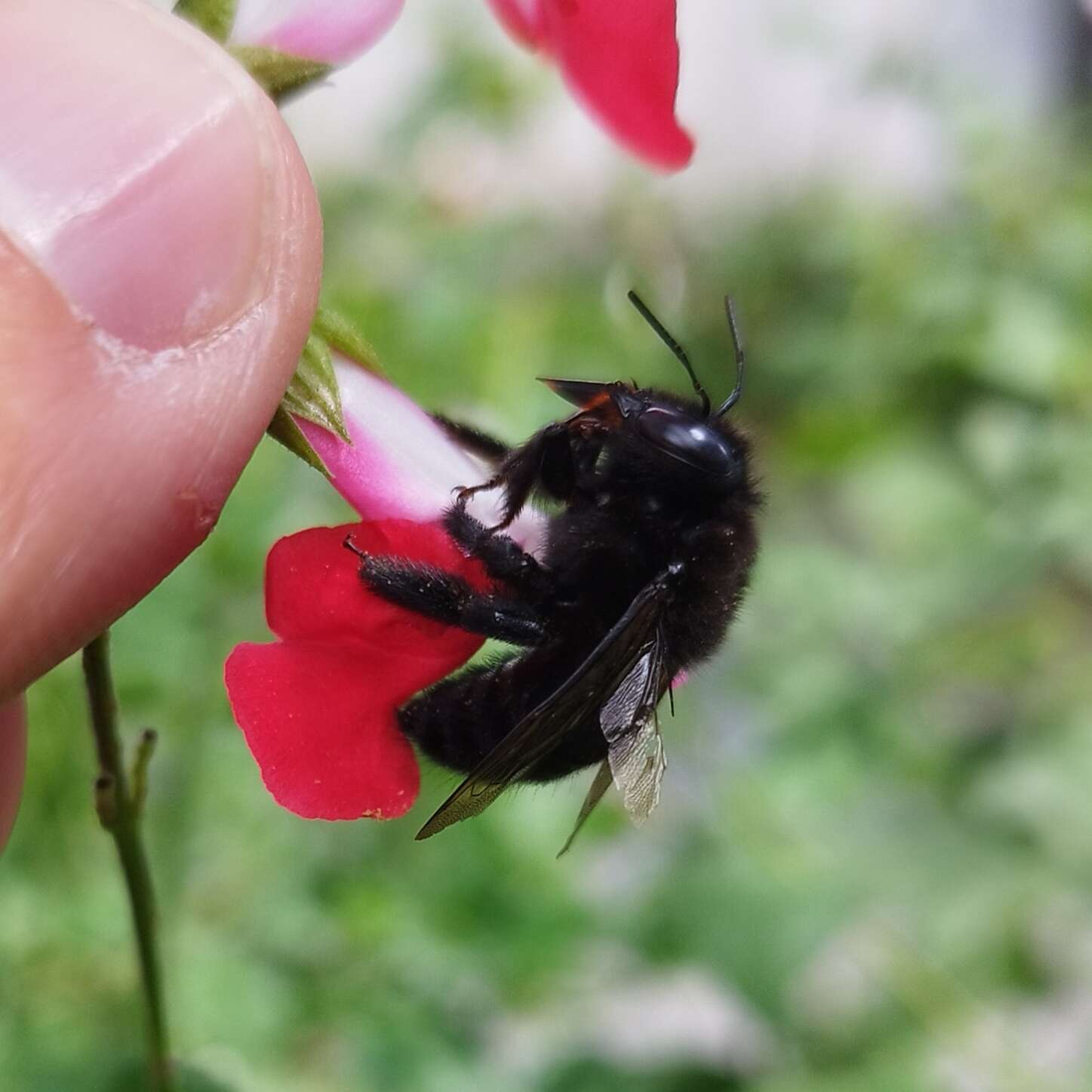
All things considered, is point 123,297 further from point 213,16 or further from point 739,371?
point 739,371

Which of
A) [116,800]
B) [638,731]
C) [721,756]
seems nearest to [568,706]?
[638,731]

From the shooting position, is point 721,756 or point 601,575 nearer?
point 601,575

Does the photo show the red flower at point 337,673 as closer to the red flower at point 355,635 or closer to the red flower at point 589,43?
the red flower at point 355,635

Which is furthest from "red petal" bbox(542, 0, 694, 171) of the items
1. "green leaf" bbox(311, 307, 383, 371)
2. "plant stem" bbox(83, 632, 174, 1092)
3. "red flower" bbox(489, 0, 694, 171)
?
"plant stem" bbox(83, 632, 174, 1092)

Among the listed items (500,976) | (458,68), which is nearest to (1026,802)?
(500,976)

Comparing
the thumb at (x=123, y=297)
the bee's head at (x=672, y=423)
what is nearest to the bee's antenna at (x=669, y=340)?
the bee's head at (x=672, y=423)
